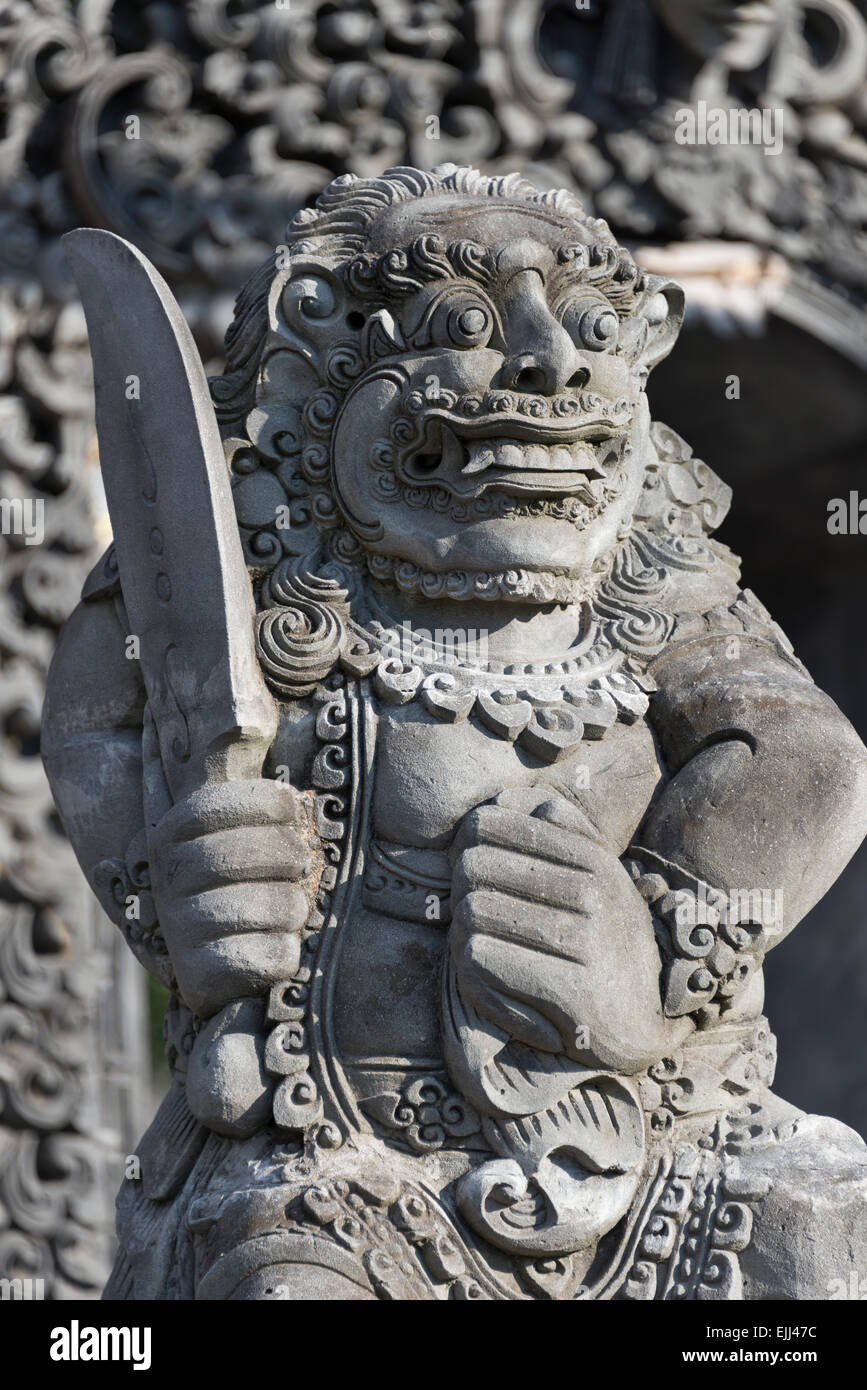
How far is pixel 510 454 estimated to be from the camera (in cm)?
344

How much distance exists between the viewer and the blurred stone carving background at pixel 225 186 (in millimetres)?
6406

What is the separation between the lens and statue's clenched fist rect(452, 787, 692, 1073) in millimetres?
3244

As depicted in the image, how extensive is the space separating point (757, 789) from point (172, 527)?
3.17ft

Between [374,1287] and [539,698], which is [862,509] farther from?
[374,1287]

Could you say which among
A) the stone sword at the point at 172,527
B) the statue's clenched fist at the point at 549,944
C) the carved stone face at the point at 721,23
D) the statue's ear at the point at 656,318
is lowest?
the statue's clenched fist at the point at 549,944

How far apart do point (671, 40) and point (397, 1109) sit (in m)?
4.59

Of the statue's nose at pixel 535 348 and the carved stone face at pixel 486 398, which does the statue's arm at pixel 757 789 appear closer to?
the carved stone face at pixel 486 398

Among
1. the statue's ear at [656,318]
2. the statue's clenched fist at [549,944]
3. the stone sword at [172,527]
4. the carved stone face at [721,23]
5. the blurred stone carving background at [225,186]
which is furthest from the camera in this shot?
the carved stone face at [721,23]

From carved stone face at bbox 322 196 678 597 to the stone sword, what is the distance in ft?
0.78

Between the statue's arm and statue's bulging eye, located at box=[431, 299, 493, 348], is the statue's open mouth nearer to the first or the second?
statue's bulging eye, located at box=[431, 299, 493, 348]

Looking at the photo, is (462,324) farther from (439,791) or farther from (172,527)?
(439,791)

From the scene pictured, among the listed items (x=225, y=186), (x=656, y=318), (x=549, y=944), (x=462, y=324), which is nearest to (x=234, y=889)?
(x=549, y=944)

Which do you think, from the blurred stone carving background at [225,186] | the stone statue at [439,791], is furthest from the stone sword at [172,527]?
the blurred stone carving background at [225,186]

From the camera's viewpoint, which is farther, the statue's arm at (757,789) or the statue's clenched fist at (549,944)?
the statue's arm at (757,789)
